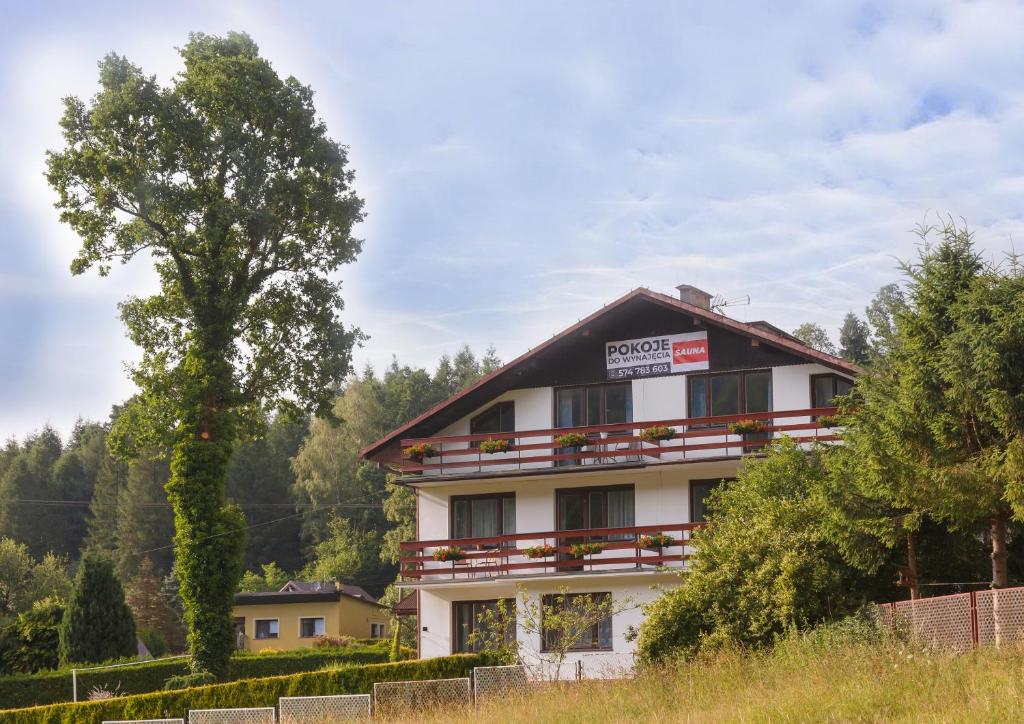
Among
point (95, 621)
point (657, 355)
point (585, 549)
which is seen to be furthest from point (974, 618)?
point (95, 621)

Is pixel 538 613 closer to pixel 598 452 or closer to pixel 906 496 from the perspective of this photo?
pixel 598 452

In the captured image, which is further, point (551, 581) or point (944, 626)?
point (551, 581)

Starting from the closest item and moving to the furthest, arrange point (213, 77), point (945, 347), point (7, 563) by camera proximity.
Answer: point (945, 347), point (213, 77), point (7, 563)

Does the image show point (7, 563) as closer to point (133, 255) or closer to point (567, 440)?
point (133, 255)

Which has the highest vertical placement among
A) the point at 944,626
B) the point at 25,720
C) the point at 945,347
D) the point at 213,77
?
the point at 213,77

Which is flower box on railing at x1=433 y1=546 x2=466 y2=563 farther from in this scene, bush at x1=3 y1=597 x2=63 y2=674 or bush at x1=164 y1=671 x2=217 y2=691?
bush at x1=3 y1=597 x2=63 y2=674

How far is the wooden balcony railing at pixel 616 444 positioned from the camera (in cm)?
3394

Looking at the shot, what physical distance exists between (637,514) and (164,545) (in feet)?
222

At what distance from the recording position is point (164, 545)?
95.9 metres

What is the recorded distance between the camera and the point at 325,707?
81.0 feet

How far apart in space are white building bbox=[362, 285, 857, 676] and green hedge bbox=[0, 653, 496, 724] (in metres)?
6.35

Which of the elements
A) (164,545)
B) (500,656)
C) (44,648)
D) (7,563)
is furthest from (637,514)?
(164,545)

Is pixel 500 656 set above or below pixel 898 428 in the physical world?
below

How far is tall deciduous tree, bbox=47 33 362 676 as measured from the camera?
122 ft
